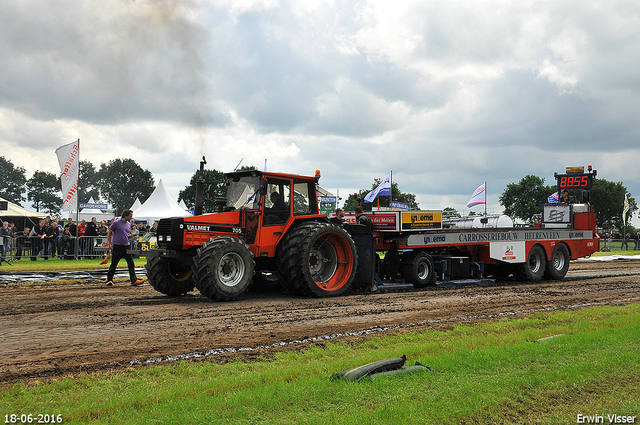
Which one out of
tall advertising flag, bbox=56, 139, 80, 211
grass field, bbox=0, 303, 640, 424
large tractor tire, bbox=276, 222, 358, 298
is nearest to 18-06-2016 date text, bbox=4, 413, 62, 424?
grass field, bbox=0, 303, 640, 424

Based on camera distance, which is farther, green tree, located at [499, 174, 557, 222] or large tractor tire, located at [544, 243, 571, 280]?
green tree, located at [499, 174, 557, 222]

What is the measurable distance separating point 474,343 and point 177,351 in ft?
11.6

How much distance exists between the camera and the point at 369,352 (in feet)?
20.1

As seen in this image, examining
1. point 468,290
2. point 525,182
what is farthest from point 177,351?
point 525,182

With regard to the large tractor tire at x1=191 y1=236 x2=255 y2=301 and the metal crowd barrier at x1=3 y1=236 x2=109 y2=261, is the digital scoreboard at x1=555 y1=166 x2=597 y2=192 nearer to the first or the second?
the large tractor tire at x1=191 y1=236 x2=255 y2=301

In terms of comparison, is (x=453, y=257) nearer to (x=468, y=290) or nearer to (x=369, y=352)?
(x=468, y=290)

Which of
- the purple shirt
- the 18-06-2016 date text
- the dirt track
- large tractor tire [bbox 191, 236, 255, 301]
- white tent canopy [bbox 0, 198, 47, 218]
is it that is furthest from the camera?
white tent canopy [bbox 0, 198, 47, 218]

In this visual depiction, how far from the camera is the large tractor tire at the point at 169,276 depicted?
10.7 m

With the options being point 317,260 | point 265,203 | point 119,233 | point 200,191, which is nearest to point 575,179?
point 317,260

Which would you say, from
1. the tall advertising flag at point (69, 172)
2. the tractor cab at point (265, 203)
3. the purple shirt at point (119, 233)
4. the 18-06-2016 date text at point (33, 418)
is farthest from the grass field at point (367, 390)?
the tall advertising flag at point (69, 172)

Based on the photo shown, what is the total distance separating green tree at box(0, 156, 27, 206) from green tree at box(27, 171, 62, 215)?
155 centimetres

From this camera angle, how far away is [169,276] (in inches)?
430

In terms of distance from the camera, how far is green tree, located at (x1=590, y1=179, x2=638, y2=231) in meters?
87.1

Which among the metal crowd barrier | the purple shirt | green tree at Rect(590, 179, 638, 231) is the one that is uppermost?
green tree at Rect(590, 179, 638, 231)
